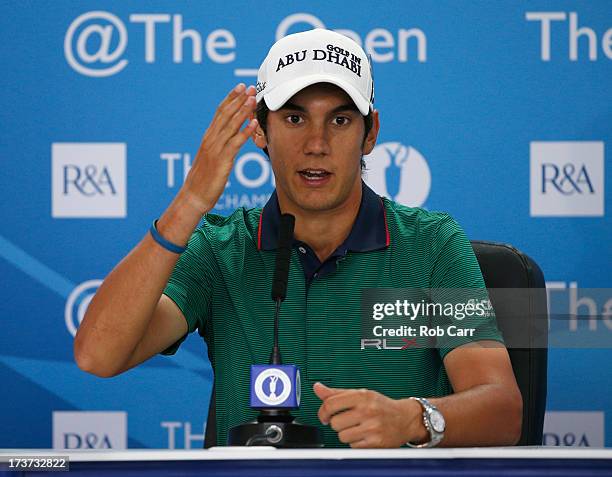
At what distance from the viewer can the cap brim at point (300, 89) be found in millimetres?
1785

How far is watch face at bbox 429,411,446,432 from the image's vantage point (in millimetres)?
1455

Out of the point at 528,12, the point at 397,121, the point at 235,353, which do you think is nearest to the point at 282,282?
the point at 235,353

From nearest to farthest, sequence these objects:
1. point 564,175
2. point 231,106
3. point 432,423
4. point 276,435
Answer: point 276,435 < point 432,423 < point 231,106 < point 564,175

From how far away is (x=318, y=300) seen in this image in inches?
72.3

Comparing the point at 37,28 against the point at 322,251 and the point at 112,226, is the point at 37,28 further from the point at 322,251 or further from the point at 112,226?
the point at 322,251

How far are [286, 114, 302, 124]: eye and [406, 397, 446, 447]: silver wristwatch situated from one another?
2.08ft

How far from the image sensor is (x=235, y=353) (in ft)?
6.07

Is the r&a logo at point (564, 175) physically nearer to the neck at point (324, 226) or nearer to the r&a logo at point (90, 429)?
the neck at point (324, 226)

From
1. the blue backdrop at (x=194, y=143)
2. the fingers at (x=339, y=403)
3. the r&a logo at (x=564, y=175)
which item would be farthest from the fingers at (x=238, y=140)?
the r&a logo at (x=564, y=175)

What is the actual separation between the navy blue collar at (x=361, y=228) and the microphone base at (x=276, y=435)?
620mm

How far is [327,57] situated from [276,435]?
82cm

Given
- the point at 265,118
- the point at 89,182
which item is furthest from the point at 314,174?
the point at 89,182

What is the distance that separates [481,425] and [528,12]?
1.44m

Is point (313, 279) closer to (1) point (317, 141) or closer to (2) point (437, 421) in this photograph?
(1) point (317, 141)
